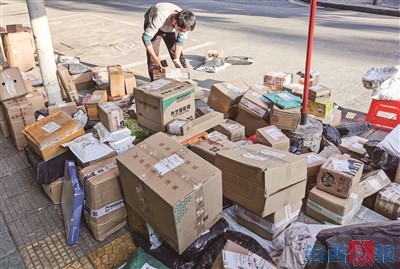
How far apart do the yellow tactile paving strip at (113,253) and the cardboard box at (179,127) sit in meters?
0.91

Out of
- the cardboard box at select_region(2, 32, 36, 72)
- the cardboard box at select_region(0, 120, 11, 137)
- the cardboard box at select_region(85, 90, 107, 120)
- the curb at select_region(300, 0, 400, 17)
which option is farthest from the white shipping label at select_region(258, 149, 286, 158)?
the curb at select_region(300, 0, 400, 17)

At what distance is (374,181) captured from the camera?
265 cm

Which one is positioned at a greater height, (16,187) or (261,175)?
(261,175)

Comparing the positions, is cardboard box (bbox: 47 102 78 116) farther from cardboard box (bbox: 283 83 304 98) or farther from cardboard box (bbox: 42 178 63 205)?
cardboard box (bbox: 283 83 304 98)

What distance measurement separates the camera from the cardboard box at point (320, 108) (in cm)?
365

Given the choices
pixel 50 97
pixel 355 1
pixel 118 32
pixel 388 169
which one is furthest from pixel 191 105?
pixel 355 1

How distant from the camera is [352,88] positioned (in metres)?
5.01

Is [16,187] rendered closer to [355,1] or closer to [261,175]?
[261,175]

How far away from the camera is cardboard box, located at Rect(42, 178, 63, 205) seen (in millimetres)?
2952

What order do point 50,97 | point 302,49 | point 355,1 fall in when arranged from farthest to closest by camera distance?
1. point 355,1
2. point 302,49
3. point 50,97

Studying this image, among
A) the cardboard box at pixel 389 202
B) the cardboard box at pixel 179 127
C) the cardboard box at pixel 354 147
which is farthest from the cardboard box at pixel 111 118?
the cardboard box at pixel 389 202

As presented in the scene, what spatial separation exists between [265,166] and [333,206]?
67 centimetres

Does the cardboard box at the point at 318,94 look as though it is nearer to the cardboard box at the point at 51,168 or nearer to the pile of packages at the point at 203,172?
the pile of packages at the point at 203,172

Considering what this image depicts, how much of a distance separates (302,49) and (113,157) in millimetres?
5262
